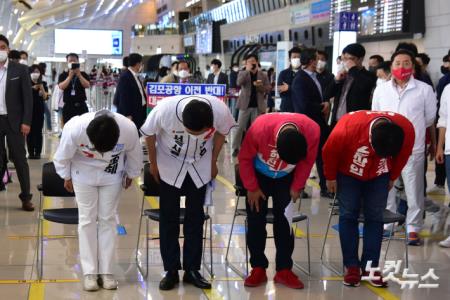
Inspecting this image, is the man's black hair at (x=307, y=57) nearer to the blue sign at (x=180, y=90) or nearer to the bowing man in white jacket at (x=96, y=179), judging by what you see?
the blue sign at (x=180, y=90)

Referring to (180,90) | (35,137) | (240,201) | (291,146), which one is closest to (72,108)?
(35,137)

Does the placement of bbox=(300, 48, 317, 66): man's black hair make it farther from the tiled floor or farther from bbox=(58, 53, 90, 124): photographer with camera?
bbox=(58, 53, 90, 124): photographer with camera

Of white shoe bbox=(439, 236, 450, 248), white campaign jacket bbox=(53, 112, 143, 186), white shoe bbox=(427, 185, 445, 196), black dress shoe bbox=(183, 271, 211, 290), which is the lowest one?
white shoe bbox=(427, 185, 445, 196)

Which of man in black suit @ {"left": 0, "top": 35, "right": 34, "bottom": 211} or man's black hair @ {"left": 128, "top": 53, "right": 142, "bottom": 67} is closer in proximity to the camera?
man in black suit @ {"left": 0, "top": 35, "right": 34, "bottom": 211}

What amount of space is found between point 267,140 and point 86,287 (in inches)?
65.2

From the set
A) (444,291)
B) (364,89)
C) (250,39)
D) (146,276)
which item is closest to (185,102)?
(146,276)

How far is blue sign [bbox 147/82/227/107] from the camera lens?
917 centimetres

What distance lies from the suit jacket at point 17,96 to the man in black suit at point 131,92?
2254 millimetres

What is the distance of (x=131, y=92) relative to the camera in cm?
1012

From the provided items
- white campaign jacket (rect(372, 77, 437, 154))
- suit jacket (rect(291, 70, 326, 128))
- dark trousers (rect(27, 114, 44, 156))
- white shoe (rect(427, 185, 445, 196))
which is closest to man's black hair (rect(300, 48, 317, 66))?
suit jacket (rect(291, 70, 326, 128))

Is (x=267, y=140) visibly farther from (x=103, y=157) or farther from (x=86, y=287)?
(x=86, y=287)

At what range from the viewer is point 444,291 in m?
5.56

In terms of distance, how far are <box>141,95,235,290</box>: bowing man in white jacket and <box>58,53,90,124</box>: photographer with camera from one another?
737 cm

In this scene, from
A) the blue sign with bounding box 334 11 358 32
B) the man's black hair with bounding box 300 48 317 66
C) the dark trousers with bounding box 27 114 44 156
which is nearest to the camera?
the man's black hair with bounding box 300 48 317 66
